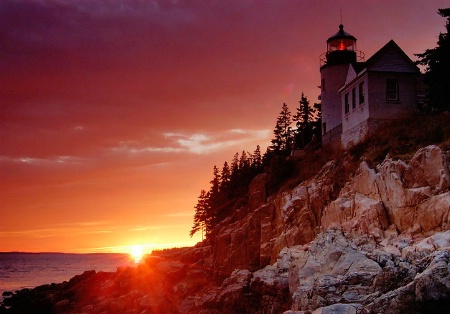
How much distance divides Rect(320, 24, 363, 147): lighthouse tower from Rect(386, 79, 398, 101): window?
7523 millimetres

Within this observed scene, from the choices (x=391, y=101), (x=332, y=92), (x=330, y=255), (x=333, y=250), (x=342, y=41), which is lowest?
(x=330, y=255)

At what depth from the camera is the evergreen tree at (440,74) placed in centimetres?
3133

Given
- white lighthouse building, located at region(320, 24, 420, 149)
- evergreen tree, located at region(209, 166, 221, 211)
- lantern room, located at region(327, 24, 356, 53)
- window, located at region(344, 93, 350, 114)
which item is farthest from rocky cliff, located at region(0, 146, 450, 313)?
evergreen tree, located at region(209, 166, 221, 211)

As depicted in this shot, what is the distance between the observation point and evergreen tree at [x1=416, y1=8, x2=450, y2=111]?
31328 millimetres

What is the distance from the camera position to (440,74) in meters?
31.5

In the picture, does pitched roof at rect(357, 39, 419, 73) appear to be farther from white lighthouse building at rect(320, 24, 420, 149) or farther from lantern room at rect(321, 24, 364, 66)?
lantern room at rect(321, 24, 364, 66)

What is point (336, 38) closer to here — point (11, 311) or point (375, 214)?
point (375, 214)

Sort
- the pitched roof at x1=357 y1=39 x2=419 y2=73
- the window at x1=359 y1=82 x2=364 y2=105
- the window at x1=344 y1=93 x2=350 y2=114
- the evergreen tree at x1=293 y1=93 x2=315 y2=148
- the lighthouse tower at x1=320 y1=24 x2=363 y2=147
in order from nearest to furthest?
the pitched roof at x1=357 y1=39 x2=419 y2=73, the window at x1=359 y1=82 x2=364 y2=105, the window at x1=344 y1=93 x2=350 y2=114, the lighthouse tower at x1=320 y1=24 x2=363 y2=147, the evergreen tree at x1=293 y1=93 x2=315 y2=148

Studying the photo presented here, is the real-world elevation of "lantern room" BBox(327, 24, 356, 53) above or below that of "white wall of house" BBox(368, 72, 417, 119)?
above

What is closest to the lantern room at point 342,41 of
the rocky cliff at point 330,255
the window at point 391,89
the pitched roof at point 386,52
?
the pitched roof at point 386,52

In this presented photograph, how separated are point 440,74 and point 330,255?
18906 millimetres

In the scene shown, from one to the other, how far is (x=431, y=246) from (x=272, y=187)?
24264 mm

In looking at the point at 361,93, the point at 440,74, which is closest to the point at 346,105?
the point at 361,93

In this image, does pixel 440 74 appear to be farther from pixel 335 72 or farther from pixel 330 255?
pixel 330 255
